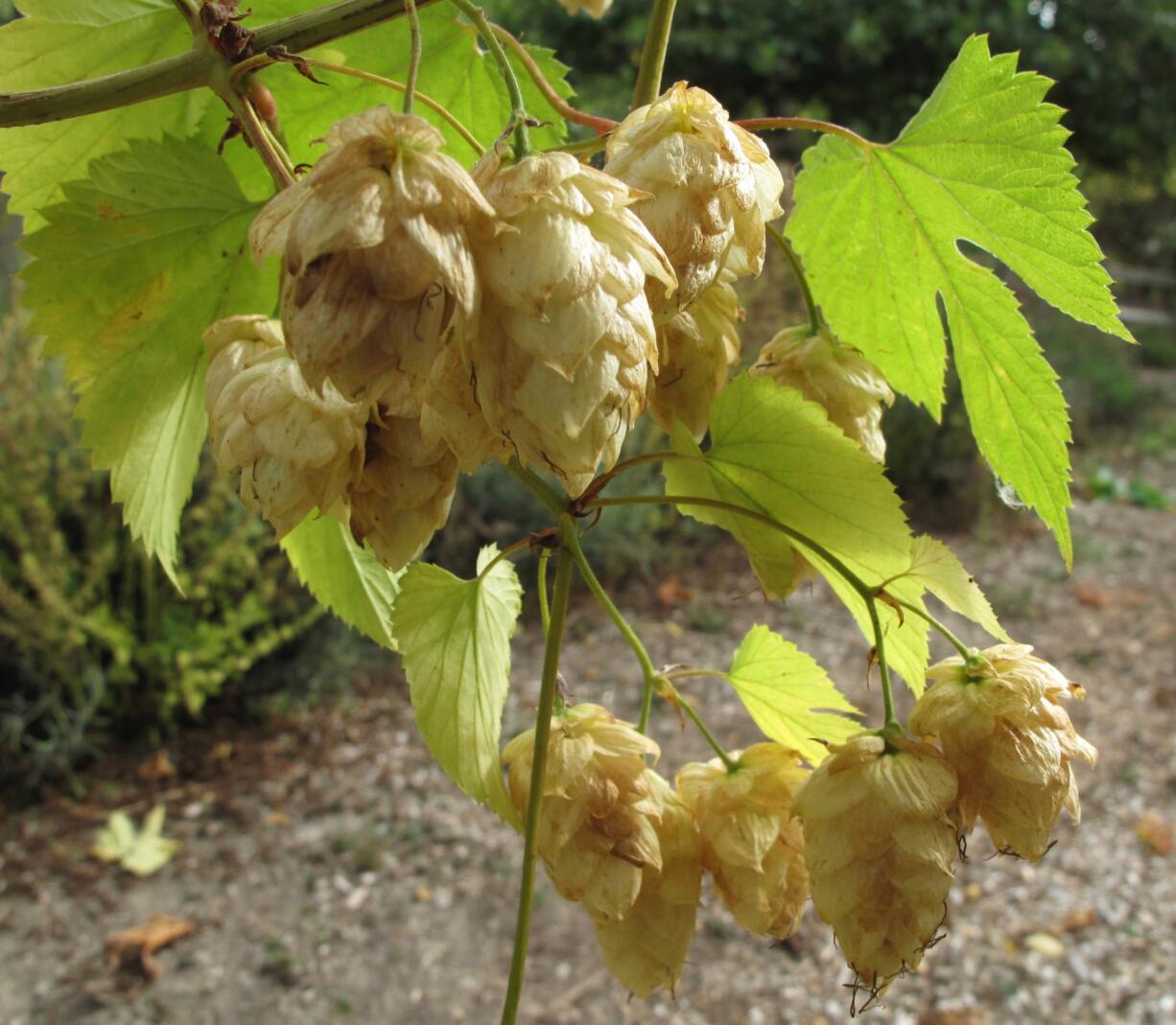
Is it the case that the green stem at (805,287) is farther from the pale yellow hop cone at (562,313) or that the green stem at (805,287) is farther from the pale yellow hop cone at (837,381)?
the pale yellow hop cone at (562,313)

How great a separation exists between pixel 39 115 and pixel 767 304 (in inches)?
149

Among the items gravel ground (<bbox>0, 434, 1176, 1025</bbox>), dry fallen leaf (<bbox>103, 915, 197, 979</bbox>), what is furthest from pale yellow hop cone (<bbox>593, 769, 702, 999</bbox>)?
dry fallen leaf (<bbox>103, 915, 197, 979</bbox>)

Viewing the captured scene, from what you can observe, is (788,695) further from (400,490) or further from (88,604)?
(88,604)

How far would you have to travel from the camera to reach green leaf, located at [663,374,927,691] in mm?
476

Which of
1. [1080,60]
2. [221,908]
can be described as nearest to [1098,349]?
[1080,60]

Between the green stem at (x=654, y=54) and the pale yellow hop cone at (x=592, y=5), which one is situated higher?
the green stem at (x=654, y=54)

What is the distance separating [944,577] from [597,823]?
0.19 m

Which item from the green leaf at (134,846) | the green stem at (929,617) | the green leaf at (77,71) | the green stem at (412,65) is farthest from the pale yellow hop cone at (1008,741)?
the green leaf at (134,846)

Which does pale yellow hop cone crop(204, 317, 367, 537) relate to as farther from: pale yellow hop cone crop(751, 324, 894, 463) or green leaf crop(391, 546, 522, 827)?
pale yellow hop cone crop(751, 324, 894, 463)

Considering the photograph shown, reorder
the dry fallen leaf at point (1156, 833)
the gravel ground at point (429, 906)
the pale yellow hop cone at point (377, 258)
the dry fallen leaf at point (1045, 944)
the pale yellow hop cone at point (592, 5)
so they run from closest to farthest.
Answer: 1. the pale yellow hop cone at point (377, 258)
2. the pale yellow hop cone at point (592, 5)
3. the gravel ground at point (429, 906)
4. the dry fallen leaf at point (1045, 944)
5. the dry fallen leaf at point (1156, 833)

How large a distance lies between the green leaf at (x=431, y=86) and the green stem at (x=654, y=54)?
3.9 inches

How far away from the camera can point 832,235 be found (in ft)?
1.86

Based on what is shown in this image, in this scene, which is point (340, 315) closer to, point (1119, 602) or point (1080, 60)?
point (1119, 602)

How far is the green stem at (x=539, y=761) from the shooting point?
1.52ft
